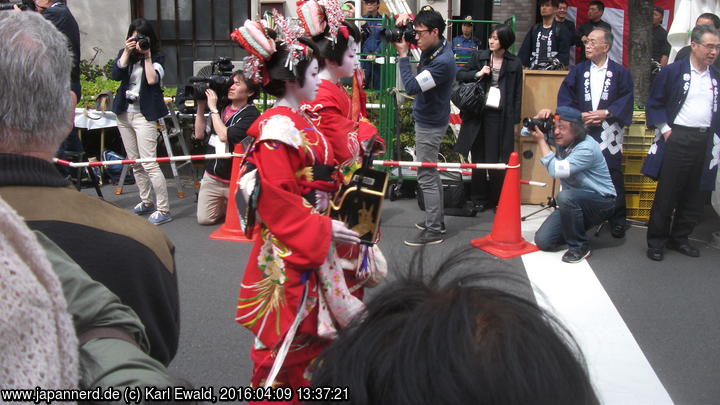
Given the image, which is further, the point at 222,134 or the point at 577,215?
the point at 222,134

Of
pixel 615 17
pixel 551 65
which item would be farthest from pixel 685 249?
pixel 615 17

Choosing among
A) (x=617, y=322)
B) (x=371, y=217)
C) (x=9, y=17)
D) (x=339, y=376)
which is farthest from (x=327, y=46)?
(x=617, y=322)

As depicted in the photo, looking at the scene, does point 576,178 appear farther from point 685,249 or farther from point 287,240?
point 287,240

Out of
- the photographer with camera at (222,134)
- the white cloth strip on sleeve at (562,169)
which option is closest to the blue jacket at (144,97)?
the photographer with camera at (222,134)

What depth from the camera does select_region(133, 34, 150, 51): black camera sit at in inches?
256

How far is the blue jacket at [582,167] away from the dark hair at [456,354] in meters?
4.57

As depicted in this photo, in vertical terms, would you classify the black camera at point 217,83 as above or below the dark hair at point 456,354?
above

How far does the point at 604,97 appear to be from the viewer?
6.04 metres

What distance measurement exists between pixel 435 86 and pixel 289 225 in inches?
148

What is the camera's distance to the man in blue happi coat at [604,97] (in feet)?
19.8

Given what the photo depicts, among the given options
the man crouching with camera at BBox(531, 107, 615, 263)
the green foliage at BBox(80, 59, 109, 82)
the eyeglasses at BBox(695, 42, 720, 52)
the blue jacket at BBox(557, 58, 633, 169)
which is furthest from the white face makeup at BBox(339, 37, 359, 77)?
the green foliage at BBox(80, 59, 109, 82)

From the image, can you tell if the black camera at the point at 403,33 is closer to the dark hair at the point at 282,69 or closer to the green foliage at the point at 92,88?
the dark hair at the point at 282,69

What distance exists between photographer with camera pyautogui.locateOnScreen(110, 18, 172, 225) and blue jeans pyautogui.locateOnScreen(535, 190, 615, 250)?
381cm

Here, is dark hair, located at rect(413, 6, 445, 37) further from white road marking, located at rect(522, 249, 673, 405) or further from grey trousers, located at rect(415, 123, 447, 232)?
white road marking, located at rect(522, 249, 673, 405)
